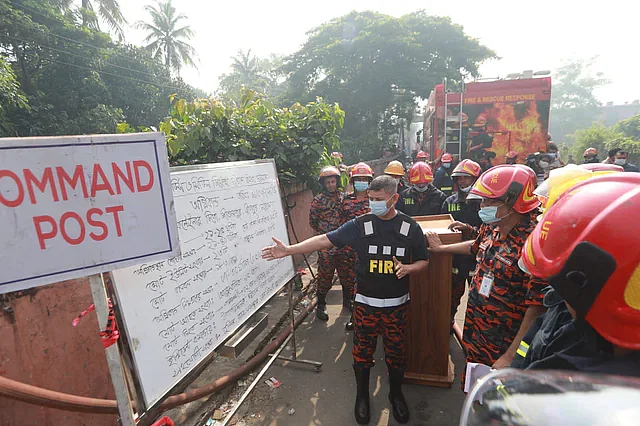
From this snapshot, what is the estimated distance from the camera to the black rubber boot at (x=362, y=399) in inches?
108

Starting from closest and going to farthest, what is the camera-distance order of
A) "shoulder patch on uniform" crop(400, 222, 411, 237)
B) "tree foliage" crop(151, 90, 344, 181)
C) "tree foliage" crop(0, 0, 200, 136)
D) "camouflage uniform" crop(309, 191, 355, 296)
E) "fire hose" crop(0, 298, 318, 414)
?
"fire hose" crop(0, 298, 318, 414)
"shoulder patch on uniform" crop(400, 222, 411, 237)
"tree foliage" crop(151, 90, 344, 181)
"camouflage uniform" crop(309, 191, 355, 296)
"tree foliage" crop(0, 0, 200, 136)

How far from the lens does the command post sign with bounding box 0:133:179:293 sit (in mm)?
1206

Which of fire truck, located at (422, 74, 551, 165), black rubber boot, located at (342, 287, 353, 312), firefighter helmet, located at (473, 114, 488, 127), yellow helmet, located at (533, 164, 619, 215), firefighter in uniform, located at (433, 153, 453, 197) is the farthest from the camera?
firefighter helmet, located at (473, 114, 488, 127)

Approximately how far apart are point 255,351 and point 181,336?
2.07m

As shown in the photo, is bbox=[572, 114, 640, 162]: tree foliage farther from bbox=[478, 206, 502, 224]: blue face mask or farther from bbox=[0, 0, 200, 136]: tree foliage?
bbox=[0, 0, 200, 136]: tree foliage

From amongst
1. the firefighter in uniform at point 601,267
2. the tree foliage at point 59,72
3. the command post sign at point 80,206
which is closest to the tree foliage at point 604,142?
the firefighter in uniform at point 601,267

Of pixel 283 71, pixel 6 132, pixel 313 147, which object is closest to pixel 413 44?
pixel 283 71

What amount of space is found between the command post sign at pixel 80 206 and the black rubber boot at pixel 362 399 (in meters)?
1.99

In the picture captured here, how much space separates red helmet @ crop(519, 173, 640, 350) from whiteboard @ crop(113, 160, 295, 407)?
184 centimetres

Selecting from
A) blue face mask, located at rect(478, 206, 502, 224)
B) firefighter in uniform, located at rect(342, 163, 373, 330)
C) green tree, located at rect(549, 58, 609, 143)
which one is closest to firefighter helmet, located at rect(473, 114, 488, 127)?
firefighter in uniform, located at rect(342, 163, 373, 330)

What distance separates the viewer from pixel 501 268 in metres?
2.04

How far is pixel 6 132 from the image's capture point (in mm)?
12523

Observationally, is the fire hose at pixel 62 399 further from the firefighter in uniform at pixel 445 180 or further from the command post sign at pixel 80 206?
the firefighter in uniform at pixel 445 180

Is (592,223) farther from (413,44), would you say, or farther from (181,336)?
(413,44)
